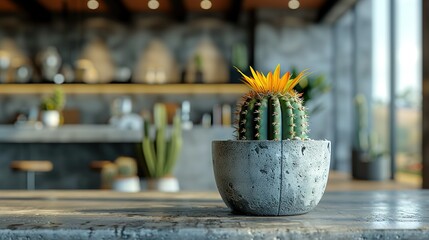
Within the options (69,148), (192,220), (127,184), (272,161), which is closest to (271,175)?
(272,161)

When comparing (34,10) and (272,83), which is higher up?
(34,10)

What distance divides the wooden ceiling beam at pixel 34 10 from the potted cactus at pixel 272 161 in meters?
7.83

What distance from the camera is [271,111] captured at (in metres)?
1.06

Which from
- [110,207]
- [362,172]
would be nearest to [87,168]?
[362,172]

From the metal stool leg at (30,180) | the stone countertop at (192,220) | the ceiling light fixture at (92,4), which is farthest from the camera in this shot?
the ceiling light fixture at (92,4)

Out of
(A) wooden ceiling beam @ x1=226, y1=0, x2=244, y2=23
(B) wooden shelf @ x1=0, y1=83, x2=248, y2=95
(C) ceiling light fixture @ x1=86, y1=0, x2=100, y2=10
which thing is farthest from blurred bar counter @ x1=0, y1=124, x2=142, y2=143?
(C) ceiling light fixture @ x1=86, y1=0, x2=100, y2=10

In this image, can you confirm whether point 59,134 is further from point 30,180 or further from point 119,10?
point 119,10

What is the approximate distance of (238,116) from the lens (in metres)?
1.10

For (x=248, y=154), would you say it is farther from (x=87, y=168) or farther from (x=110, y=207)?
(x=87, y=168)

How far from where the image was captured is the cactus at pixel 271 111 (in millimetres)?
1052

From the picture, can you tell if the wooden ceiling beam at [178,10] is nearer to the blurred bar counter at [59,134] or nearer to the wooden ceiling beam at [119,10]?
the wooden ceiling beam at [119,10]

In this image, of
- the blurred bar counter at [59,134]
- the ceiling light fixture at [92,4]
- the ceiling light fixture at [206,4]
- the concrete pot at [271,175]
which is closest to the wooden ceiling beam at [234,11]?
the ceiling light fixture at [206,4]

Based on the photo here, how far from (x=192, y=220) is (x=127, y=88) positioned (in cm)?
802

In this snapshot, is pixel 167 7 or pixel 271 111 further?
pixel 167 7
